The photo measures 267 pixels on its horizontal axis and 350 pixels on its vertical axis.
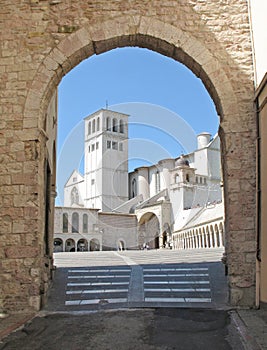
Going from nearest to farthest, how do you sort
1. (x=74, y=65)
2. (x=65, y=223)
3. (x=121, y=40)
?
(x=121, y=40) → (x=74, y=65) → (x=65, y=223)

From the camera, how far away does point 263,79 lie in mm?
5844

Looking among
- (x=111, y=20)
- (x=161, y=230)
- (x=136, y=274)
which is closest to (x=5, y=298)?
(x=136, y=274)

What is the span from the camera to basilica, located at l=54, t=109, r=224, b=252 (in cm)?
3919

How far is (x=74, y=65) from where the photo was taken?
7.09 m

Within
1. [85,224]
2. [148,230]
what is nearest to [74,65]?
[85,224]

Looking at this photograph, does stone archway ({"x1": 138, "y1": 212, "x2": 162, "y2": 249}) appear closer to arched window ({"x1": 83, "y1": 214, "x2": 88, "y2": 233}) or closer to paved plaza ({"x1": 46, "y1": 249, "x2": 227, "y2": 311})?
arched window ({"x1": 83, "y1": 214, "x2": 88, "y2": 233})

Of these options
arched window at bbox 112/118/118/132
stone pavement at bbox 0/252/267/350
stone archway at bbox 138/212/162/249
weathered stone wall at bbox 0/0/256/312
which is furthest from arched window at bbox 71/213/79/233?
stone pavement at bbox 0/252/267/350

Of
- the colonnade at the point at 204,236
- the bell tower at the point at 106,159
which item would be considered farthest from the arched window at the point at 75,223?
the bell tower at the point at 106,159

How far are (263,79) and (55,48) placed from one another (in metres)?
3.59

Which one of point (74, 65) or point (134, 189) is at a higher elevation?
point (134, 189)

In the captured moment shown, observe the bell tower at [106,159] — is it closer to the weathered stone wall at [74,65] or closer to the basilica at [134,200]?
the basilica at [134,200]

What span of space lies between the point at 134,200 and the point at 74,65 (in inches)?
2183

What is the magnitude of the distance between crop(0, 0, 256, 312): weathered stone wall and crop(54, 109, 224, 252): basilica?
1871cm

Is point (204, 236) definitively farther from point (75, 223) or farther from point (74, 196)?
point (74, 196)
